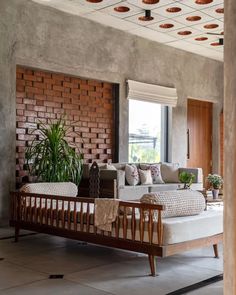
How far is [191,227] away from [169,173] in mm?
4808

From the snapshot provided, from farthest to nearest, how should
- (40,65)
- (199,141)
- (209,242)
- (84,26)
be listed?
(199,141), (84,26), (40,65), (209,242)

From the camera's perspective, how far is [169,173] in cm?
857

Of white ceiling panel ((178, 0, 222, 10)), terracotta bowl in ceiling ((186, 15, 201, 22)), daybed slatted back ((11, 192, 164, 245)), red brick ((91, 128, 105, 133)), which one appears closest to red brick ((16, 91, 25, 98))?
red brick ((91, 128, 105, 133))

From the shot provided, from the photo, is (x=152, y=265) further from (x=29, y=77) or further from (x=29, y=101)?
(x=29, y=77)

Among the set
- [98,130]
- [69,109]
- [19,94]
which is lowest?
[98,130]

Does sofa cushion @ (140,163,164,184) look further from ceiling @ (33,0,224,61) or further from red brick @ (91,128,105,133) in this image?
ceiling @ (33,0,224,61)

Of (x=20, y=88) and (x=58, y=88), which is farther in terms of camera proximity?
(x=58, y=88)

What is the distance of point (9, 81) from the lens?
642 cm

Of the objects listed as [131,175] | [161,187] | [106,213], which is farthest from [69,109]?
[106,213]

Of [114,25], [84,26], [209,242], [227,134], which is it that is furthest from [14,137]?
[227,134]

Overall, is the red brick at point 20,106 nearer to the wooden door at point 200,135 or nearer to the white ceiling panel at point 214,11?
the white ceiling panel at point 214,11

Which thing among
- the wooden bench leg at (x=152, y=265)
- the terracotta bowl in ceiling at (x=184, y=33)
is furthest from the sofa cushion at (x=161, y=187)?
the wooden bench leg at (x=152, y=265)

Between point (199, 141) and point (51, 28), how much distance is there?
16.2 ft

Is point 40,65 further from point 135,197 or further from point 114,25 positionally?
point 135,197
